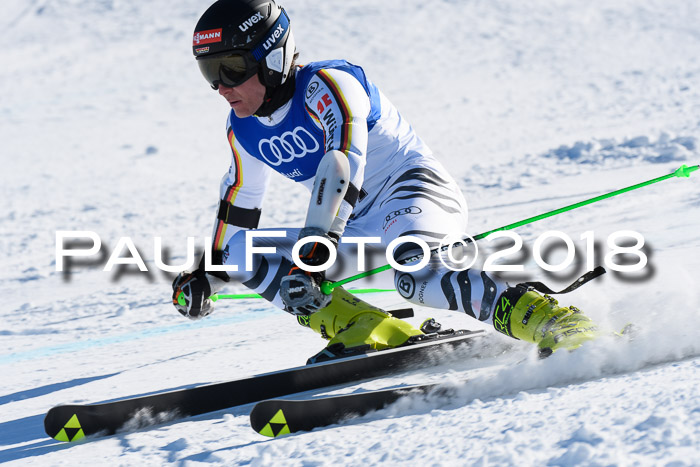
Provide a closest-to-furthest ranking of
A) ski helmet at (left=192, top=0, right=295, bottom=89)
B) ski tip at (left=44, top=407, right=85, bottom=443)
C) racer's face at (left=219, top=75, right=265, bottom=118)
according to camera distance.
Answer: ski tip at (left=44, top=407, right=85, bottom=443)
ski helmet at (left=192, top=0, right=295, bottom=89)
racer's face at (left=219, top=75, right=265, bottom=118)

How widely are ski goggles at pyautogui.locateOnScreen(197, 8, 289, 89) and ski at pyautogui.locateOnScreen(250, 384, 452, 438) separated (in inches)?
57.8

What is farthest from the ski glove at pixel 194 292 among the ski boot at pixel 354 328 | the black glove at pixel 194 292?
the ski boot at pixel 354 328

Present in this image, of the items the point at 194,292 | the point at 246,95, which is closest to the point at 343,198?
the point at 246,95

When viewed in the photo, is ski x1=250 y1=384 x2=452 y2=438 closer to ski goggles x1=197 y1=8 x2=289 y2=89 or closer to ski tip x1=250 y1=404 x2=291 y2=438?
ski tip x1=250 y1=404 x2=291 y2=438

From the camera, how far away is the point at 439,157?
34.5ft

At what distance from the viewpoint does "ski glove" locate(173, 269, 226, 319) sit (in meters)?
3.69

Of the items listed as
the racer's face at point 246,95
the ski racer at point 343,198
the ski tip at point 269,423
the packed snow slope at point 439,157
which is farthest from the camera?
the racer's face at point 246,95

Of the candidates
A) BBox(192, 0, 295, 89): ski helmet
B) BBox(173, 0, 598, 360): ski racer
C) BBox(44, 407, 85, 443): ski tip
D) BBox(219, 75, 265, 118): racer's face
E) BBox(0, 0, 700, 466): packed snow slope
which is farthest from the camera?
BBox(219, 75, 265, 118): racer's face

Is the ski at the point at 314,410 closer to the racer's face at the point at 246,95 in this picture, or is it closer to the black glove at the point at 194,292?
the black glove at the point at 194,292

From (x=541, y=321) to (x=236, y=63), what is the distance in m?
1.60

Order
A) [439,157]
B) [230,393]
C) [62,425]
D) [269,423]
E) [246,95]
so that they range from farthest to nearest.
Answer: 1. [439,157]
2. [246,95]
3. [230,393]
4. [62,425]
5. [269,423]

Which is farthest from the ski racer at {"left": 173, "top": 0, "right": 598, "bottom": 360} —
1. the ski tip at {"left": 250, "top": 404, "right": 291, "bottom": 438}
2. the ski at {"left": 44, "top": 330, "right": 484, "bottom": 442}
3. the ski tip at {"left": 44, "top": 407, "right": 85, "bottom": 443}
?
the ski tip at {"left": 44, "top": 407, "right": 85, "bottom": 443}

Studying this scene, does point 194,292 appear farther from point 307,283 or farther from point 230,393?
point 307,283

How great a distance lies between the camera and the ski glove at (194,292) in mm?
3686
